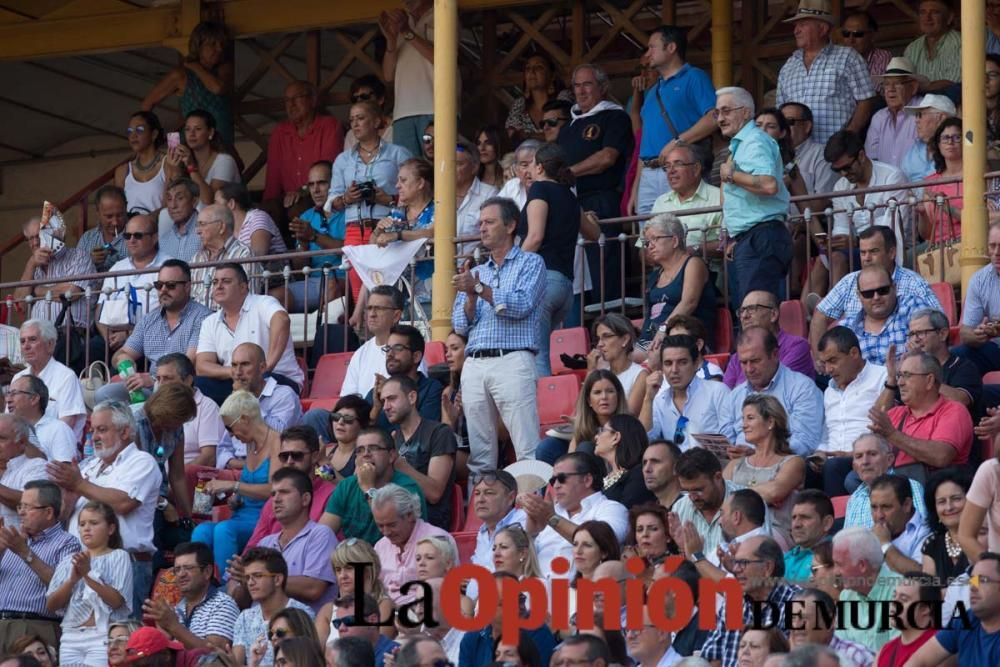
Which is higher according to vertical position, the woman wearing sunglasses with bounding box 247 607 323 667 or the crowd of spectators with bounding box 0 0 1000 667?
the crowd of spectators with bounding box 0 0 1000 667

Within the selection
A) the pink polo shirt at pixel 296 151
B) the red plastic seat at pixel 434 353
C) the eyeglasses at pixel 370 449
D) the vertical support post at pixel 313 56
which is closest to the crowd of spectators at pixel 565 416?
the eyeglasses at pixel 370 449

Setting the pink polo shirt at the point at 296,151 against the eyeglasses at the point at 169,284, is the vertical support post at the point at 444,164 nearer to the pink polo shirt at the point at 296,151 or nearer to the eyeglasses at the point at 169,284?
the eyeglasses at the point at 169,284

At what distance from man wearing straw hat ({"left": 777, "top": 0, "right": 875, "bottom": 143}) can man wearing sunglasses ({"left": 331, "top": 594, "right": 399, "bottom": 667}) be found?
539 centimetres

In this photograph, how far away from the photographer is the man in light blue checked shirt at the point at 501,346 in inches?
470

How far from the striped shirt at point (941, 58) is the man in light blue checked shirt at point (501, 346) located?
150 inches

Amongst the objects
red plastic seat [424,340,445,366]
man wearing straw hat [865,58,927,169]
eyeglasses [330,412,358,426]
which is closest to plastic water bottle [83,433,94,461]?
eyeglasses [330,412,358,426]

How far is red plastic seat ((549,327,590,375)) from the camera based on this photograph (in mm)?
12773

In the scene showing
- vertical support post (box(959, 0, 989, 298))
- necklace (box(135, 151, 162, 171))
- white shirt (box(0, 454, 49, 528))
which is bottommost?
white shirt (box(0, 454, 49, 528))

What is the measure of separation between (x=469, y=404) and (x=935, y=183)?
2.87 m

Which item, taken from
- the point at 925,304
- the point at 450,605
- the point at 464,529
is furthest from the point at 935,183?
the point at 450,605

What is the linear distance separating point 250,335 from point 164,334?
2.39 feet

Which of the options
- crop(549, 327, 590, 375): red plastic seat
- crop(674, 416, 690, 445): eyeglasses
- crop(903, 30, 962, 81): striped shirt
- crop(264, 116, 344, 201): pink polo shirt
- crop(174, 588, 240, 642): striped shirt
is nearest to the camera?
crop(174, 588, 240, 642): striped shirt

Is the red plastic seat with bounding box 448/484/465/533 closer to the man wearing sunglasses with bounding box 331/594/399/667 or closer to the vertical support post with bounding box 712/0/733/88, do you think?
the man wearing sunglasses with bounding box 331/594/399/667

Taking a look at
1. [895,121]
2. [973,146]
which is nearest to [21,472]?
[973,146]
